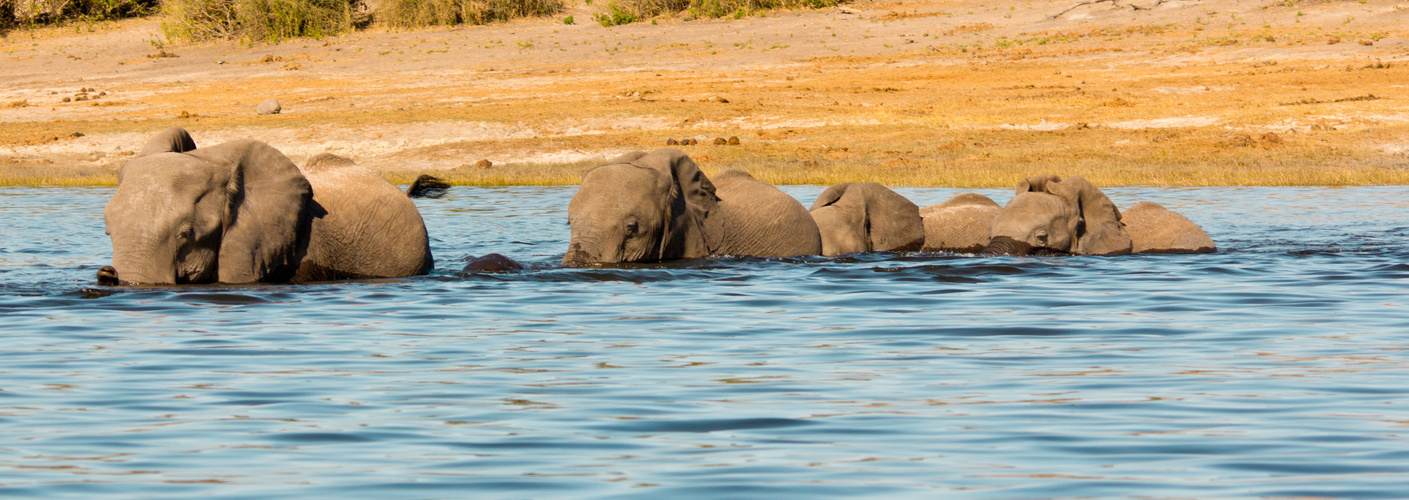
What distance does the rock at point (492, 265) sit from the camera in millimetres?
12047

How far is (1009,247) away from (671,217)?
2.94 meters

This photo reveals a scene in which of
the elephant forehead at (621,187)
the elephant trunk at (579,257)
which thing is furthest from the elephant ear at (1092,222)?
the elephant trunk at (579,257)

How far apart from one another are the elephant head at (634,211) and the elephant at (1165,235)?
14.0ft

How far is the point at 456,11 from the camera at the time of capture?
5603 cm

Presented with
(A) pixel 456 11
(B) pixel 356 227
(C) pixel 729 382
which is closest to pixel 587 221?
(B) pixel 356 227

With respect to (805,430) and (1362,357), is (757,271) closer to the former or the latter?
(1362,357)

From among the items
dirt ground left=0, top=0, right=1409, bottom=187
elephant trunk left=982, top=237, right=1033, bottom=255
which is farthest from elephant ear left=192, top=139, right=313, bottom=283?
dirt ground left=0, top=0, right=1409, bottom=187

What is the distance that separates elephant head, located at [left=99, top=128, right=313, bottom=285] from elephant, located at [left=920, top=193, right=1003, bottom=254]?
590 centimetres

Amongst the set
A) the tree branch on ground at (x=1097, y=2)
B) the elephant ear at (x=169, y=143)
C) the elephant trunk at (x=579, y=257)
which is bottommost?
the elephant trunk at (x=579, y=257)

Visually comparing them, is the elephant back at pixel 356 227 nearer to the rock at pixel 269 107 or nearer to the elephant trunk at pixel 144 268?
the elephant trunk at pixel 144 268

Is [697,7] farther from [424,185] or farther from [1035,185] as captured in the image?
[424,185]

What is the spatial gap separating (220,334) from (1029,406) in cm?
443

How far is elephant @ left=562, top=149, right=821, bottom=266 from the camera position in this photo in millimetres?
11914

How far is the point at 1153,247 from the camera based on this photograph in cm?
1410
